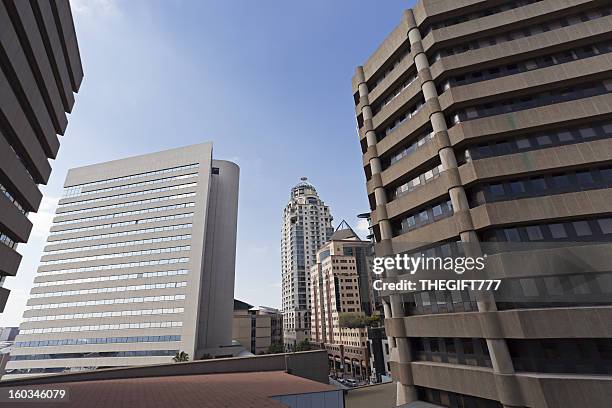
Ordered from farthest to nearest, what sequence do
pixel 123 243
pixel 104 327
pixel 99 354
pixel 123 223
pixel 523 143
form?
1. pixel 123 223
2. pixel 123 243
3. pixel 104 327
4. pixel 99 354
5. pixel 523 143

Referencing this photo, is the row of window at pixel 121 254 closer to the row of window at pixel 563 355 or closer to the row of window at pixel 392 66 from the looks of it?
the row of window at pixel 392 66

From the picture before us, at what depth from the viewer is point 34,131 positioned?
25.0 m

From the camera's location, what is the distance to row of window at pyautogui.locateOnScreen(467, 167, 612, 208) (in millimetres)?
18234

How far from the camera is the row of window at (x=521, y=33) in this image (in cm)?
2161

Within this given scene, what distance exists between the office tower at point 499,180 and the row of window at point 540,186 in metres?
0.07

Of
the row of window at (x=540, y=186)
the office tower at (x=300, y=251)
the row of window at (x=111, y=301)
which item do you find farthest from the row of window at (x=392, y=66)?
the office tower at (x=300, y=251)

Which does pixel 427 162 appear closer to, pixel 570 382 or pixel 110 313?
pixel 570 382

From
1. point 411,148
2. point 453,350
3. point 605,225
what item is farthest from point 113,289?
point 605,225

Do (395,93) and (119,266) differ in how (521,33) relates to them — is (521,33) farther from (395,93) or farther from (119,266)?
(119,266)

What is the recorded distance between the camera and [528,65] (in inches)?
872

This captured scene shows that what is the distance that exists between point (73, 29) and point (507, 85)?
40077 mm

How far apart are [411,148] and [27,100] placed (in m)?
31.2

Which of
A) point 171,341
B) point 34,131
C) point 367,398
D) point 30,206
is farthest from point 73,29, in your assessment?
point 171,341

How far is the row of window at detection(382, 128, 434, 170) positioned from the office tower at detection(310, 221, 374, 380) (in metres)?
63.9
